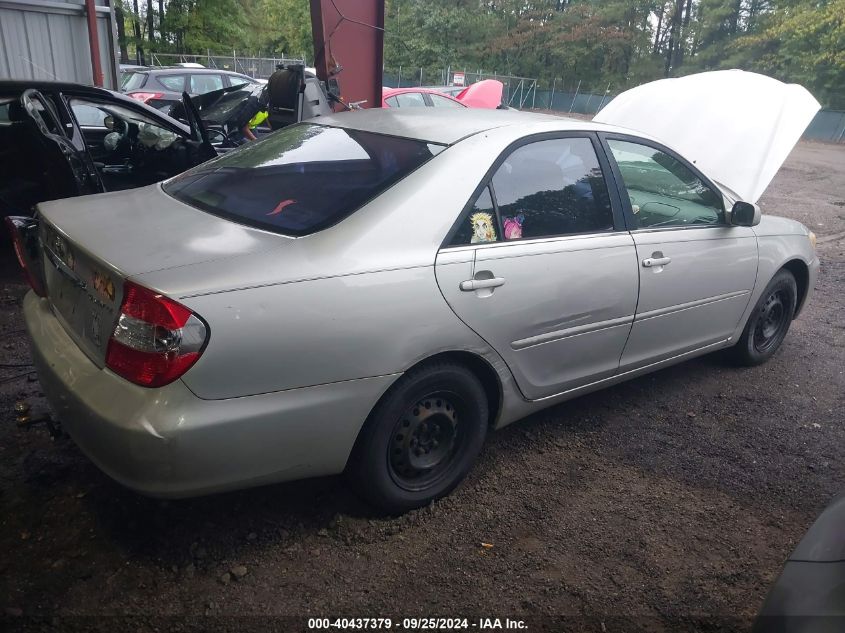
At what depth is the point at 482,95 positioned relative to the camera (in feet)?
47.6

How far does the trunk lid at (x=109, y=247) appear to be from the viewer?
2250 millimetres

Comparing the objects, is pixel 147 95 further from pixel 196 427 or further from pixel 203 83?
pixel 196 427

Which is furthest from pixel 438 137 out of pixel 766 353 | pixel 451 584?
pixel 766 353

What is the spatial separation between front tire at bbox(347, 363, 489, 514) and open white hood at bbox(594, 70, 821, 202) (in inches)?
159

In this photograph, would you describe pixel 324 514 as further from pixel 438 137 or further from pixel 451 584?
pixel 438 137

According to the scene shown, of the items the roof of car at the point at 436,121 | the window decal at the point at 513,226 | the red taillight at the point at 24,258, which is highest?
the roof of car at the point at 436,121

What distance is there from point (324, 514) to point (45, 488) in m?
1.15

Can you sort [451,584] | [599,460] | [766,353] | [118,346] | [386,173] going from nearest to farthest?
[118,346] < [451,584] < [386,173] < [599,460] < [766,353]

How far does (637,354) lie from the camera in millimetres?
3545

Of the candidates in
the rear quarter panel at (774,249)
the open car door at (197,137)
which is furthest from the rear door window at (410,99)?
the rear quarter panel at (774,249)

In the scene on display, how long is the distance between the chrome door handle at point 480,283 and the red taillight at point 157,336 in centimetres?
101

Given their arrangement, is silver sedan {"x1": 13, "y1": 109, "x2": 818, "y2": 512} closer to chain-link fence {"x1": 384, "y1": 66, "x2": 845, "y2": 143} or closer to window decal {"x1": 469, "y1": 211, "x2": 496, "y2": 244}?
window decal {"x1": 469, "y1": 211, "x2": 496, "y2": 244}

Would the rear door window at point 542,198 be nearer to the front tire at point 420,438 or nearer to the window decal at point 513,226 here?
the window decal at point 513,226

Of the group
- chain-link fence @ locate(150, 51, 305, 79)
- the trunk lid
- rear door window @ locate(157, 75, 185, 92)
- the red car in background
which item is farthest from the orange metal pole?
chain-link fence @ locate(150, 51, 305, 79)
